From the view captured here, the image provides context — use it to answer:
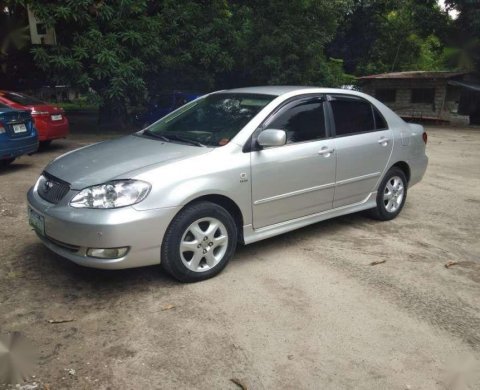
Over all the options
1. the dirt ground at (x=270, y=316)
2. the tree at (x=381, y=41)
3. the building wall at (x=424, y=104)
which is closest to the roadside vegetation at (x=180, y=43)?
the building wall at (x=424, y=104)

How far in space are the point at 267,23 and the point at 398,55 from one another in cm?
1621

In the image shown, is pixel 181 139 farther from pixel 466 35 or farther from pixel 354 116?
pixel 466 35

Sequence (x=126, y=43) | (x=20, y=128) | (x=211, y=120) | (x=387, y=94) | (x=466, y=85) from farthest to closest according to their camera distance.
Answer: (x=387, y=94) < (x=466, y=85) < (x=126, y=43) < (x=20, y=128) < (x=211, y=120)

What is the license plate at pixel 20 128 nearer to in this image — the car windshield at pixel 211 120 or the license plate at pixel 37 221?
the car windshield at pixel 211 120

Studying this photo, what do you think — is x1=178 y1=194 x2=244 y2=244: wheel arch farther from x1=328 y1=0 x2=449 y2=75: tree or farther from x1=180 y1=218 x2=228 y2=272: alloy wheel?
x1=328 y1=0 x2=449 y2=75: tree

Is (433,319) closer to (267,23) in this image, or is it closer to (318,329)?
(318,329)

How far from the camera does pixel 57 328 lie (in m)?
3.11

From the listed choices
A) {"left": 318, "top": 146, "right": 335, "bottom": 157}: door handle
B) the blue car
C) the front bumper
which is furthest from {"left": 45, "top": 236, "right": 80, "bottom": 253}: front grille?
the blue car

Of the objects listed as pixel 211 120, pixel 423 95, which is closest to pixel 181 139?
pixel 211 120

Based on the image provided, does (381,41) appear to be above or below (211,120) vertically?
above

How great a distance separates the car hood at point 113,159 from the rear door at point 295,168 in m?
0.59

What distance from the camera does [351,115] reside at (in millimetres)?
5020

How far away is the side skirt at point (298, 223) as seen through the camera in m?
4.14

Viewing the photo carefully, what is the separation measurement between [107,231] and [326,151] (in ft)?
7.50
